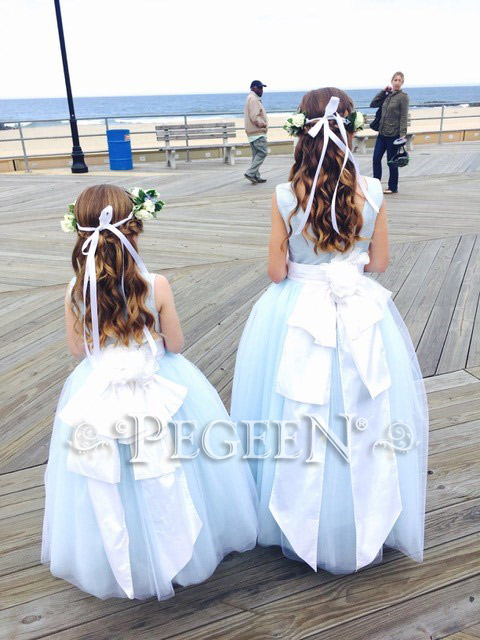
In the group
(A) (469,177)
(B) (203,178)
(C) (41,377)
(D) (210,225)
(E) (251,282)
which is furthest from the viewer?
(B) (203,178)

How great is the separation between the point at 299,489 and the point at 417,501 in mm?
482

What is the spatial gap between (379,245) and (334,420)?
705 mm

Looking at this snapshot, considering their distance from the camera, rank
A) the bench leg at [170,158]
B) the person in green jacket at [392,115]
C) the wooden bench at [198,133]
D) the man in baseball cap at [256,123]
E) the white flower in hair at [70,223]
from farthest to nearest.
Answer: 1. the wooden bench at [198,133]
2. the bench leg at [170,158]
3. the man in baseball cap at [256,123]
4. the person in green jacket at [392,115]
5. the white flower in hair at [70,223]

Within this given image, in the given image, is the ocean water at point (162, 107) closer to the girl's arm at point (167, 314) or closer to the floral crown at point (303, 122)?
the floral crown at point (303, 122)

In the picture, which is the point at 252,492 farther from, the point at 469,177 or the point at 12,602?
the point at 469,177

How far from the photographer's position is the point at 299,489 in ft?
6.73

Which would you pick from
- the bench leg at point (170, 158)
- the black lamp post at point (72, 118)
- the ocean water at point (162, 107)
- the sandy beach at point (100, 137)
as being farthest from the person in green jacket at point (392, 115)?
the ocean water at point (162, 107)

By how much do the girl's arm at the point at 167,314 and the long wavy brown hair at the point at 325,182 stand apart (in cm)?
53

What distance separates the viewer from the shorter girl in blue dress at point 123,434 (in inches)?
70.0

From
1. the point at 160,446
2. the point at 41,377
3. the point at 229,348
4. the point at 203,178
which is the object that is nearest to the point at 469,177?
the point at 203,178

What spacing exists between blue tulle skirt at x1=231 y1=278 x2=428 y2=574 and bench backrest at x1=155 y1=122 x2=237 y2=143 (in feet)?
35.3

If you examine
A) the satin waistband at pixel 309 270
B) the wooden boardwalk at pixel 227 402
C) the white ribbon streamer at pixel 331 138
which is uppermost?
the white ribbon streamer at pixel 331 138

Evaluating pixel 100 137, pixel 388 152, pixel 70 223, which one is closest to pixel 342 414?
pixel 70 223
